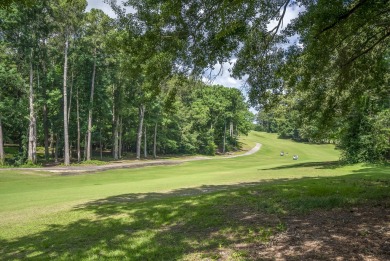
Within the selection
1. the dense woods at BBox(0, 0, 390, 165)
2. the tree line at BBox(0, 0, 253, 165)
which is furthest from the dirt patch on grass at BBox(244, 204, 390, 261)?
the tree line at BBox(0, 0, 253, 165)

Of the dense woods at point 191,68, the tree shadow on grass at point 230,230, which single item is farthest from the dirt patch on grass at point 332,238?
the dense woods at point 191,68

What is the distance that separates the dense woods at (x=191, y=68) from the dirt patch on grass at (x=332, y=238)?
420 centimetres

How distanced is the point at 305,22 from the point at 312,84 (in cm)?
470

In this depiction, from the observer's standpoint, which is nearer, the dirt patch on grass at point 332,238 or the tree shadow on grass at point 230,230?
the dirt patch on grass at point 332,238

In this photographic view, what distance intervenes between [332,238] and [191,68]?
560 centimetres

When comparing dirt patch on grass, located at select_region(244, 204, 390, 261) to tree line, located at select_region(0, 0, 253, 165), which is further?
tree line, located at select_region(0, 0, 253, 165)

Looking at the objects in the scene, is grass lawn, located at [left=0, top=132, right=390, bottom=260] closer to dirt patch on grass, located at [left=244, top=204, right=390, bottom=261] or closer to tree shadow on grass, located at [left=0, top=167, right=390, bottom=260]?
tree shadow on grass, located at [left=0, top=167, right=390, bottom=260]

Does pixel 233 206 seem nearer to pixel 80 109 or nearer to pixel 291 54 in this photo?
pixel 291 54

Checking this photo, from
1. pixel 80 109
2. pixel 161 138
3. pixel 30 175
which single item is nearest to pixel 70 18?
pixel 80 109

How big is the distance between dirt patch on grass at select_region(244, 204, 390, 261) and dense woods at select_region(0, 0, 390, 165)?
13.8 feet

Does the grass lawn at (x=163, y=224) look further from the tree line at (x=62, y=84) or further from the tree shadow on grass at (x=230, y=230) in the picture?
the tree line at (x=62, y=84)

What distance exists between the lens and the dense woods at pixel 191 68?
319 inches

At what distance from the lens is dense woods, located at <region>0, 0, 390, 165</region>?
810 centimetres

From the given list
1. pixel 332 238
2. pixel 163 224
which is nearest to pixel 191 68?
pixel 163 224
